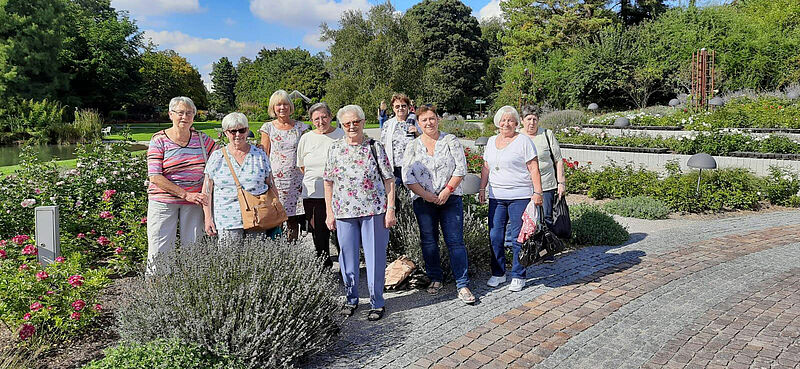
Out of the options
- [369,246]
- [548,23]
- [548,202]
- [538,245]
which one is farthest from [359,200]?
[548,23]

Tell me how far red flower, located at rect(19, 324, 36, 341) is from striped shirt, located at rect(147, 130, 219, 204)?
1.21 m

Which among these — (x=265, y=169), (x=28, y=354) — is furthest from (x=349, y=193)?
(x=28, y=354)

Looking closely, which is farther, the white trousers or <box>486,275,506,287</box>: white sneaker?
<box>486,275,506,287</box>: white sneaker

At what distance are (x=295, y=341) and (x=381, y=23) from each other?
2612cm

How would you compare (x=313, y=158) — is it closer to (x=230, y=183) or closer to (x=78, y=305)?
(x=230, y=183)

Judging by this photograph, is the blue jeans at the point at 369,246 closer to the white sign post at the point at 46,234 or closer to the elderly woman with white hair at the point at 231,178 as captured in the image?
the elderly woman with white hair at the point at 231,178

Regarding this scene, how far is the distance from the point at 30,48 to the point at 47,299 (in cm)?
3451

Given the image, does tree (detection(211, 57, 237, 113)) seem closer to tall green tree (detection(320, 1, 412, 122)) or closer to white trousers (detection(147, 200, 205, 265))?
tall green tree (detection(320, 1, 412, 122))

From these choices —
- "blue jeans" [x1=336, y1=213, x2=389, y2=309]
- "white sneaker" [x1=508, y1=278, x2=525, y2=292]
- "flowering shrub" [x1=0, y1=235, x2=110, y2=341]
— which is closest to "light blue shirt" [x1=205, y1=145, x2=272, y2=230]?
"blue jeans" [x1=336, y1=213, x2=389, y2=309]

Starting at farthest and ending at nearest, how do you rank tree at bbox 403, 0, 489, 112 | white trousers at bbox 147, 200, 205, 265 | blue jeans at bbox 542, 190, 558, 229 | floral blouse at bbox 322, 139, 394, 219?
tree at bbox 403, 0, 489, 112, blue jeans at bbox 542, 190, 558, 229, white trousers at bbox 147, 200, 205, 265, floral blouse at bbox 322, 139, 394, 219

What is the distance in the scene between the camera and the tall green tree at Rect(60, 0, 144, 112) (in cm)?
3784

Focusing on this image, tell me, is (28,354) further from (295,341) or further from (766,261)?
(766,261)

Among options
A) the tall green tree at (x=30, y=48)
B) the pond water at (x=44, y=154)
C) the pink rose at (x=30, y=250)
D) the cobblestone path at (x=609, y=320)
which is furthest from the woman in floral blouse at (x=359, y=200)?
the tall green tree at (x=30, y=48)

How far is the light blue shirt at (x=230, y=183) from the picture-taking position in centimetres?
413
